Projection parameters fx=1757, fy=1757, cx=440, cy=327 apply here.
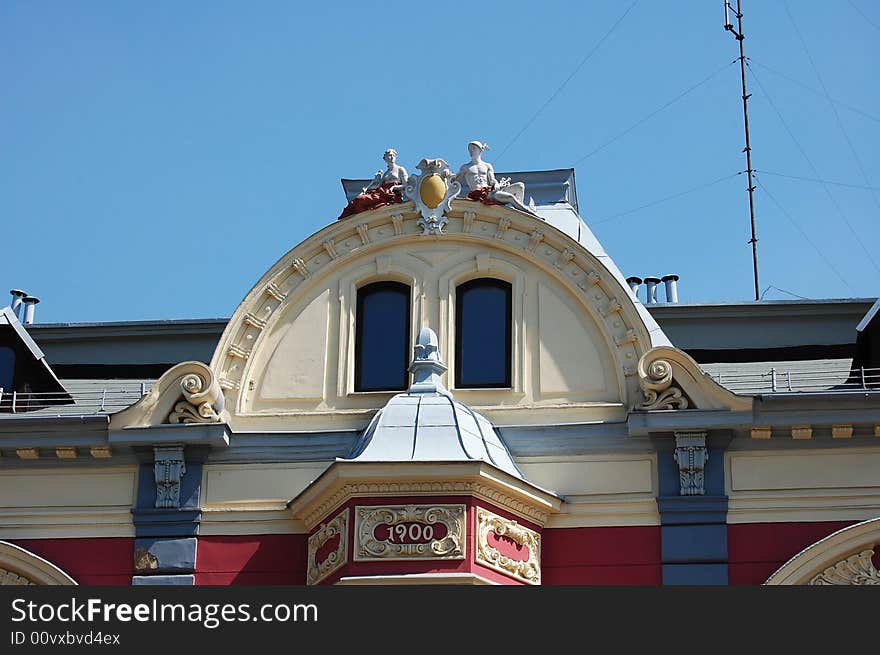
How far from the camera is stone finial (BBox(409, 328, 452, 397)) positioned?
79.9 ft

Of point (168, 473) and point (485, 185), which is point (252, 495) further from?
point (485, 185)

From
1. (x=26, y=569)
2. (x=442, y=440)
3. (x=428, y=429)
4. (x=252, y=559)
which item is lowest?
(x=26, y=569)

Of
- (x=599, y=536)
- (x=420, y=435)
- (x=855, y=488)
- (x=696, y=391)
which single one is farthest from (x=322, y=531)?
(x=855, y=488)

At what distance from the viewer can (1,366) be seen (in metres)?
27.0

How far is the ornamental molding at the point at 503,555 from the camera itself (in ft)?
74.7

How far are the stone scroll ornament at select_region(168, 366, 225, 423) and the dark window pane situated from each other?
3601 mm

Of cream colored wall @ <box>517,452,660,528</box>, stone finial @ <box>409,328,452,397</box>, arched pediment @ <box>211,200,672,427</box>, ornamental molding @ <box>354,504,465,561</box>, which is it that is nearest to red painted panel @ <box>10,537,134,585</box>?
arched pediment @ <box>211,200,672,427</box>

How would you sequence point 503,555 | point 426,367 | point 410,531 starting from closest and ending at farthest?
1. point 410,531
2. point 503,555
3. point 426,367

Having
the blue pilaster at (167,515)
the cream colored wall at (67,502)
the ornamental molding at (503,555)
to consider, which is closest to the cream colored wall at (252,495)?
the blue pilaster at (167,515)

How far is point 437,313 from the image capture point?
83.6ft

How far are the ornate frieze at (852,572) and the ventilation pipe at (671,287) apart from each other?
438 inches

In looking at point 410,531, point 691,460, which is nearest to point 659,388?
point 691,460

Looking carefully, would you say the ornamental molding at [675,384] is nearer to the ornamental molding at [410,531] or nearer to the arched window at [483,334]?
the arched window at [483,334]

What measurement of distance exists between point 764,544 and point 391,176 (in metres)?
7.74
